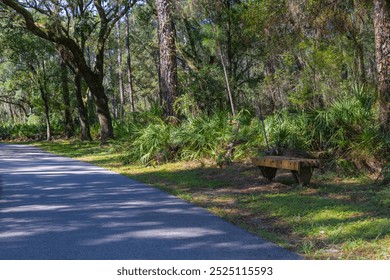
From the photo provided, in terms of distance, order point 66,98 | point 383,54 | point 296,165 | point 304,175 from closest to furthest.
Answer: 1. point 296,165
2. point 304,175
3. point 383,54
4. point 66,98

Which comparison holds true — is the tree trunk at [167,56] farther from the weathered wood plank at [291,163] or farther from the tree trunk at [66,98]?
the tree trunk at [66,98]

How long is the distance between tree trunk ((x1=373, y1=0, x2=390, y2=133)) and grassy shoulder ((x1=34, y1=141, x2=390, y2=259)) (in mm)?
1575

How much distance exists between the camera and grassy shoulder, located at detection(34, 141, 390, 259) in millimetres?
5137

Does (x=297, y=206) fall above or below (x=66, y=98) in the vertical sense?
below

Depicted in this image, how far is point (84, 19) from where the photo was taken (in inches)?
852

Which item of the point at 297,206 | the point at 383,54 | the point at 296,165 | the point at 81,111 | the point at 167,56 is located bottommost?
the point at 297,206

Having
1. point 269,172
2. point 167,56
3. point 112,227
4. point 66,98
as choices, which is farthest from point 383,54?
point 66,98

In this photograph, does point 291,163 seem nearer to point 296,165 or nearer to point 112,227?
point 296,165

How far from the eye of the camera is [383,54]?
9.42 meters

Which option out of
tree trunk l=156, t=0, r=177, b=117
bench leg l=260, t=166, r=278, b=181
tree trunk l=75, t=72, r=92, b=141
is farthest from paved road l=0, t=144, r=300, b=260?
tree trunk l=75, t=72, r=92, b=141

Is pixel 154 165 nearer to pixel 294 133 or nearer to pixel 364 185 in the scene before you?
pixel 294 133

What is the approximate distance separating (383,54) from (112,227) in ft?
22.7

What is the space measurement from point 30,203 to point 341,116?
24.4 ft

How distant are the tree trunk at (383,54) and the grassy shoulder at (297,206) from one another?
158cm
